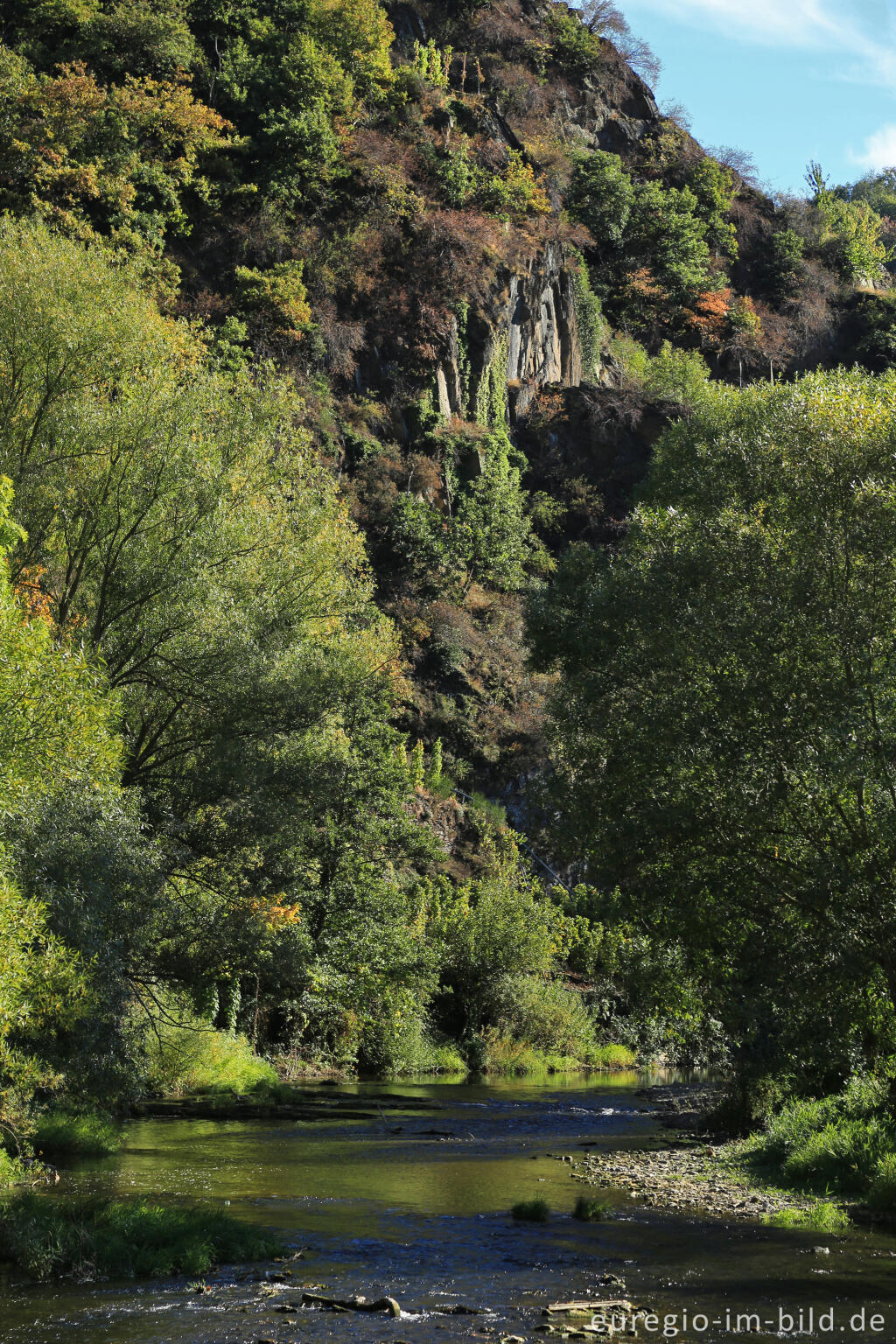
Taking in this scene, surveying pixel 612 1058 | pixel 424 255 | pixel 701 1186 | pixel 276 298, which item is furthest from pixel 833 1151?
pixel 424 255

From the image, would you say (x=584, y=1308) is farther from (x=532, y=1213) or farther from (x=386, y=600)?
(x=386, y=600)

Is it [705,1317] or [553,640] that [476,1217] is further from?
[553,640]

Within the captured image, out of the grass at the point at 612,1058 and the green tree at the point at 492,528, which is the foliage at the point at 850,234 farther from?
the grass at the point at 612,1058

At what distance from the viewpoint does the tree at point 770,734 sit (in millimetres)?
14547

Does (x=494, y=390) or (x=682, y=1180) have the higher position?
(x=494, y=390)

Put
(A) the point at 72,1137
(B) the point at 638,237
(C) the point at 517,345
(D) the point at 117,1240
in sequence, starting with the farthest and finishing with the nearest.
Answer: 1. (B) the point at 638,237
2. (C) the point at 517,345
3. (A) the point at 72,1137
4. (D) the point at 117,1240

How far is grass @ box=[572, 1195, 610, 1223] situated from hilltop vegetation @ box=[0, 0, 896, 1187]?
145 inches

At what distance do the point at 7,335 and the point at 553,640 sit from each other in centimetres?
1463

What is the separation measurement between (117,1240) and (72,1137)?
6458 mm

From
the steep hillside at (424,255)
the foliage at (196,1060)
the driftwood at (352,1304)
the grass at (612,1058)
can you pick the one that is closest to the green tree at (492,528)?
the steep hillside at (424,255)

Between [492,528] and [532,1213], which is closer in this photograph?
[532,1213]

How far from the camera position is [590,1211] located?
1395 centimetres

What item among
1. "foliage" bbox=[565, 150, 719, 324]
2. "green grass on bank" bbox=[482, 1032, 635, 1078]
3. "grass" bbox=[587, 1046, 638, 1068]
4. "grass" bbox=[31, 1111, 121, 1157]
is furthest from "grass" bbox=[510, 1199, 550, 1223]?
"foliage" bbox=[565, 150, 719, 324]

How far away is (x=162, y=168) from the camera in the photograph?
52375 mm
